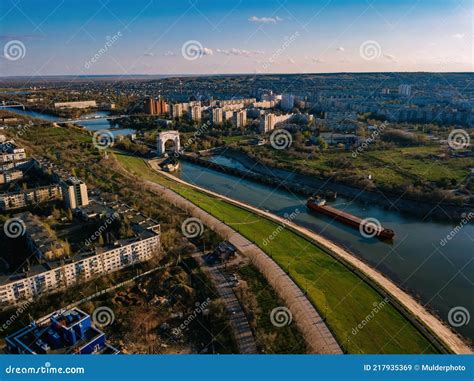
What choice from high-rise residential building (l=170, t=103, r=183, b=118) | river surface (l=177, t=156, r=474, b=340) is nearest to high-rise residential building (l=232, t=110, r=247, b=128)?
high-rise residential building (l=170, t=103, r=183, b=118)

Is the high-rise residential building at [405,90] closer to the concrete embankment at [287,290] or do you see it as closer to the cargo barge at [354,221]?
the cargo barge at [354,221]

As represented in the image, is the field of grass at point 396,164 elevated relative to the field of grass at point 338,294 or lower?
elevated

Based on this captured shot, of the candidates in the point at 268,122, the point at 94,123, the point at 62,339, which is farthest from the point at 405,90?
the point at 62,339

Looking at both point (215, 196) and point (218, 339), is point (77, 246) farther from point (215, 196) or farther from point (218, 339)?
point (215, 196)

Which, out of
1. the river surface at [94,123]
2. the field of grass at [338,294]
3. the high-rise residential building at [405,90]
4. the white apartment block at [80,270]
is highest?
the high-rise residential building at [405,90]

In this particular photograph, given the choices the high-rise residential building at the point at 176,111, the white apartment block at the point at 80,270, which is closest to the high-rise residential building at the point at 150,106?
the high-rise residential building at the point at 176,111

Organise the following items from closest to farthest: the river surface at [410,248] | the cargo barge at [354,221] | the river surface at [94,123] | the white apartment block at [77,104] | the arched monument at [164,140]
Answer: the river surface at [410,248]
the cargo barge at [354,221]
the arched monument at [164,140]
the river surface at [94,123]
the white apartment block at [77,104]
